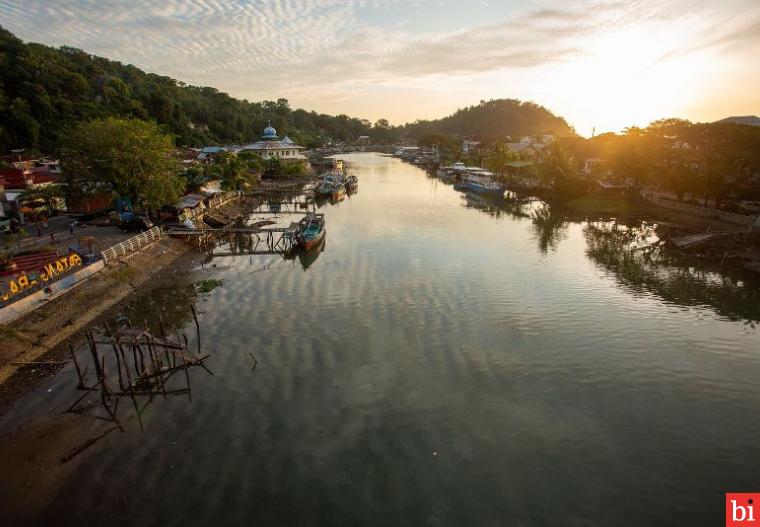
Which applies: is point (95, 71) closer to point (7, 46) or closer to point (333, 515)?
point (7, 46)

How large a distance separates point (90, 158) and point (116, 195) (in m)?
3.94

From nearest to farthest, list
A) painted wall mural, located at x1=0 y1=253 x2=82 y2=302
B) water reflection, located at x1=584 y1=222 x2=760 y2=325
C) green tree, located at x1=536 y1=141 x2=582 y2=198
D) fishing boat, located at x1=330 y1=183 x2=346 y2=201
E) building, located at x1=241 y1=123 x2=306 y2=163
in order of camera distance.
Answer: painted wall mural, located at x1=0 y1=253 x2=82 y2=302 < water reflection, located at x1=584 y1=222 x2=760 y2=325 < green tree, located at x1=536 y1=141 x2=582 y2=198 < fishing boat, located at x1=330 y1=183 x2=346 y2=201 < building, located at x1=241 y1=123 x2=306 y2=163

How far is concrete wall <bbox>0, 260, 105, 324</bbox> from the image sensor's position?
21.9 meters

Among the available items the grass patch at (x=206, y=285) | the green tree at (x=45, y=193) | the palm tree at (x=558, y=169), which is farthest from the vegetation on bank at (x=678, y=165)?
the green tree at (x=45, y=193)

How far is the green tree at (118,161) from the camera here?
36875mm

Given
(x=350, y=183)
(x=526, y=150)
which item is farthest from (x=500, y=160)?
(x=350, y=183)

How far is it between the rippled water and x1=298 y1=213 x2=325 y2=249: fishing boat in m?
8.13

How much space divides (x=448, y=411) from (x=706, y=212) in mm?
53807

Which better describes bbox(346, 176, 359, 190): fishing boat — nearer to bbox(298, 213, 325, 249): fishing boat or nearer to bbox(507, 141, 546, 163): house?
bbox(298, 213, 325, 249): fishing boat

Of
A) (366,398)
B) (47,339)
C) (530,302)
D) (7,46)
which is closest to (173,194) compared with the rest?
(47,339)

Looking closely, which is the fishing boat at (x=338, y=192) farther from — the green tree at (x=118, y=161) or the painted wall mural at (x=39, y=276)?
the painted wall mural at (x=39, y=276)

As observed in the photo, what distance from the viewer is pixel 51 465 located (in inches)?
589

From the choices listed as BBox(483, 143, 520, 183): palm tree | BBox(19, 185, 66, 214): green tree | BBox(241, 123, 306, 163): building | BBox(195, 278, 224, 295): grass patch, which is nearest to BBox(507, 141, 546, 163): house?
BBox(483, 143, 520, 183): palm tree

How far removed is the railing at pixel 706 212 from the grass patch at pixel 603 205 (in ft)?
12.3
